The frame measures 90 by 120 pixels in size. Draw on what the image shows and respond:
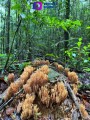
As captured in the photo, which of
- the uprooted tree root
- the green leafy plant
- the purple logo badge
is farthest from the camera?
the green leafy plant

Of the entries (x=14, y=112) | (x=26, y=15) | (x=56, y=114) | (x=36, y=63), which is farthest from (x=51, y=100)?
(x=26, y=15)

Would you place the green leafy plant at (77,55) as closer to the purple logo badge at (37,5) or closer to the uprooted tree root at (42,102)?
the purple logo badge at (37,5)

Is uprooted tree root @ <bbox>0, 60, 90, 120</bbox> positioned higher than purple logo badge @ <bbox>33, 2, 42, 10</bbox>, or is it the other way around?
purple logo badge @ <bbox>33, 2, 42, 10</bbox>

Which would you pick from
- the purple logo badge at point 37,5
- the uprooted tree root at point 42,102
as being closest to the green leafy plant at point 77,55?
the purple logo badge at point 37,5

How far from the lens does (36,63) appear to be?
4.38 metres

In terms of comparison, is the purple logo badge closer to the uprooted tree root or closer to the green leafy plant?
the green leafy plant

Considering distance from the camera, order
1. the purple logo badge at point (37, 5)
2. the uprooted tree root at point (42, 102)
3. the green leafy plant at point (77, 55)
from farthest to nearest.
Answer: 1. the green leafy plant at point (77, 55)
2. the purple logo badge at point (37, 5)
3. the uprooted tree root at point (42, 102)

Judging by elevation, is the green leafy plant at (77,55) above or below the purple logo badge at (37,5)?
below

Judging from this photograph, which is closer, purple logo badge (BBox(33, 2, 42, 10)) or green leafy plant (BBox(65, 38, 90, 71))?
purple logo badge (BBox(33, 2, 42, 10))

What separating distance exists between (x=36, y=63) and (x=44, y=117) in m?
1.81

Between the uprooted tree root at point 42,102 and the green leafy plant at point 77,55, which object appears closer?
the uprooted tree root at point 42,102

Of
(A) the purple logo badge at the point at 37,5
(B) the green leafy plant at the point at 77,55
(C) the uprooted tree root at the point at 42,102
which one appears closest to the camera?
(C) the uprooted tree root at the point at 42,102

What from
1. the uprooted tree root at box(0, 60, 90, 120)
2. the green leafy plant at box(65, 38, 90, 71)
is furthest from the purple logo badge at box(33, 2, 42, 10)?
the uprooted tree root at box(0, 60, 90, 120)

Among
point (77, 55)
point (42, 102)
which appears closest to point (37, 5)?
point (42, 102)
